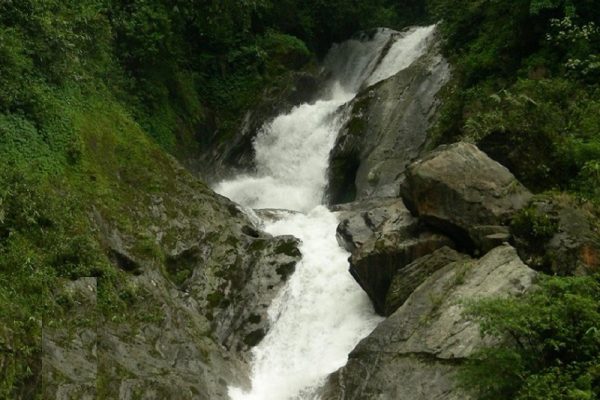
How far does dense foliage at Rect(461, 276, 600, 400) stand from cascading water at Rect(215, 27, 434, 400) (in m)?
5.15

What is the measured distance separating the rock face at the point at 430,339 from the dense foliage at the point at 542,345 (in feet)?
4.48

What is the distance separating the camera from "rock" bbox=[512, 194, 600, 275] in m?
10.2

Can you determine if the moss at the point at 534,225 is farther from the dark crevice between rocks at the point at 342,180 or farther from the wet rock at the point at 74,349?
the dark crevice between rocks at the point at 342,180

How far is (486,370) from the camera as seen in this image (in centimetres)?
Result: 819

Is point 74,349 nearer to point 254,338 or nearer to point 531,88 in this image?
Answer: point 254,338

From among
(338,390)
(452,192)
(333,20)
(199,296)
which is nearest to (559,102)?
(452,192)

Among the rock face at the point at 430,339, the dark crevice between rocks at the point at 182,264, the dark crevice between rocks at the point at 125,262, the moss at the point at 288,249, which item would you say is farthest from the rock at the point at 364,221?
the dark crevice between rocks at the point at 125,262

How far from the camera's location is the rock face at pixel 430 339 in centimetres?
1015

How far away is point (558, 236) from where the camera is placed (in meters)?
10.7

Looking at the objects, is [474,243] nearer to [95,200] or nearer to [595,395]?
[595,395]

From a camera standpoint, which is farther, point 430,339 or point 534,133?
point 534,133

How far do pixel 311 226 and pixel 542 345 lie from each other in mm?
11143

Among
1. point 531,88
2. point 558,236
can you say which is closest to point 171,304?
point 558,236

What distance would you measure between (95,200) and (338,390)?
729cm
